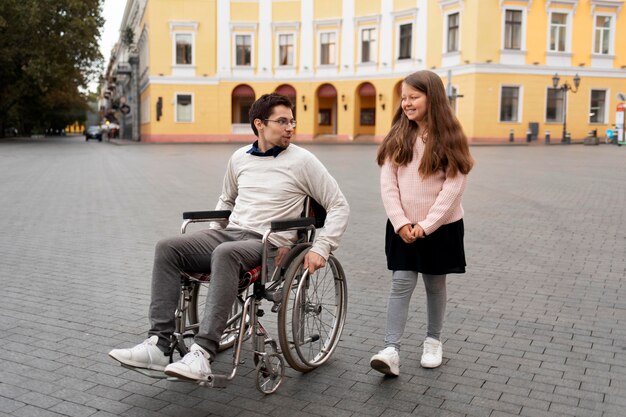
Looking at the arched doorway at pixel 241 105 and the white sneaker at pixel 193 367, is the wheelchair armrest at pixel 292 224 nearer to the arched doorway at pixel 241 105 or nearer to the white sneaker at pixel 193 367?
the white sneaker at pixel 193 367

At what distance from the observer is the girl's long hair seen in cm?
398

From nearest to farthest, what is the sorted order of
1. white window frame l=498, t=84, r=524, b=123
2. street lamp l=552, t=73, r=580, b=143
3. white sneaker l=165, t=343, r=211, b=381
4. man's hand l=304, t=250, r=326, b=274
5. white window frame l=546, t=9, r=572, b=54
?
white sneaker l=165, t=343, r=211, b=381 < man's hand l=304, t=250, r=326, b=274 < street lamp l=552, t=73, r=580, b=143 < white window frame l=498, t=84, r=524, b=123 < white window frame l=546, t=9, r=572, b=54

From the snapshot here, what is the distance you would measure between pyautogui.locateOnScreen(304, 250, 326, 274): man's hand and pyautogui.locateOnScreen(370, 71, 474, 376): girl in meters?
0.49

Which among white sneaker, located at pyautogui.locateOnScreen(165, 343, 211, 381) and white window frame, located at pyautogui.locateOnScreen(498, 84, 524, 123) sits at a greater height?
white window frame, located at pyautogui.locateOnScreen(498, 84, 524, 123)

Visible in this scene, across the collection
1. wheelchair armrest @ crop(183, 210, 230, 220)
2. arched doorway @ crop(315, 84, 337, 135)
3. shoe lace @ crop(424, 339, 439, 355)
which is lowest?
shoe lace @ crop(424, 339, 439, 355)

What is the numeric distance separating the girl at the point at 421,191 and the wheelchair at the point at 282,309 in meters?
0.44

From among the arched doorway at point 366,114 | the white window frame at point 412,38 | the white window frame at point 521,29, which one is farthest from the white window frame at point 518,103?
the arched doorway at point 366,114

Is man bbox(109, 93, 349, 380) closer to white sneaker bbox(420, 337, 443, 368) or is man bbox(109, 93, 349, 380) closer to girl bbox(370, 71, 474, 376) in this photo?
girl bbox(370, 71, 474, 376)

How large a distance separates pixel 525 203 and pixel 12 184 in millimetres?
11264

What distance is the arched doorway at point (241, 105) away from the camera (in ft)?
160

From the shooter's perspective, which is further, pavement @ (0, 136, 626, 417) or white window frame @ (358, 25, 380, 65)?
white window frame @ (358, 25, 380, 65)

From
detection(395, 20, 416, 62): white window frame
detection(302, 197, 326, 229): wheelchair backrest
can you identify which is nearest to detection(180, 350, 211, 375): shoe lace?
detection(302, 197, 326, 229): wheelchair backrest

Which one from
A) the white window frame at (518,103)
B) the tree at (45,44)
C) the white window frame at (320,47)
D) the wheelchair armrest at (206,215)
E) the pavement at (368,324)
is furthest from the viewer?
the white window frame at (320,47)

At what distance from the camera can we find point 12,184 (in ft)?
52.2
